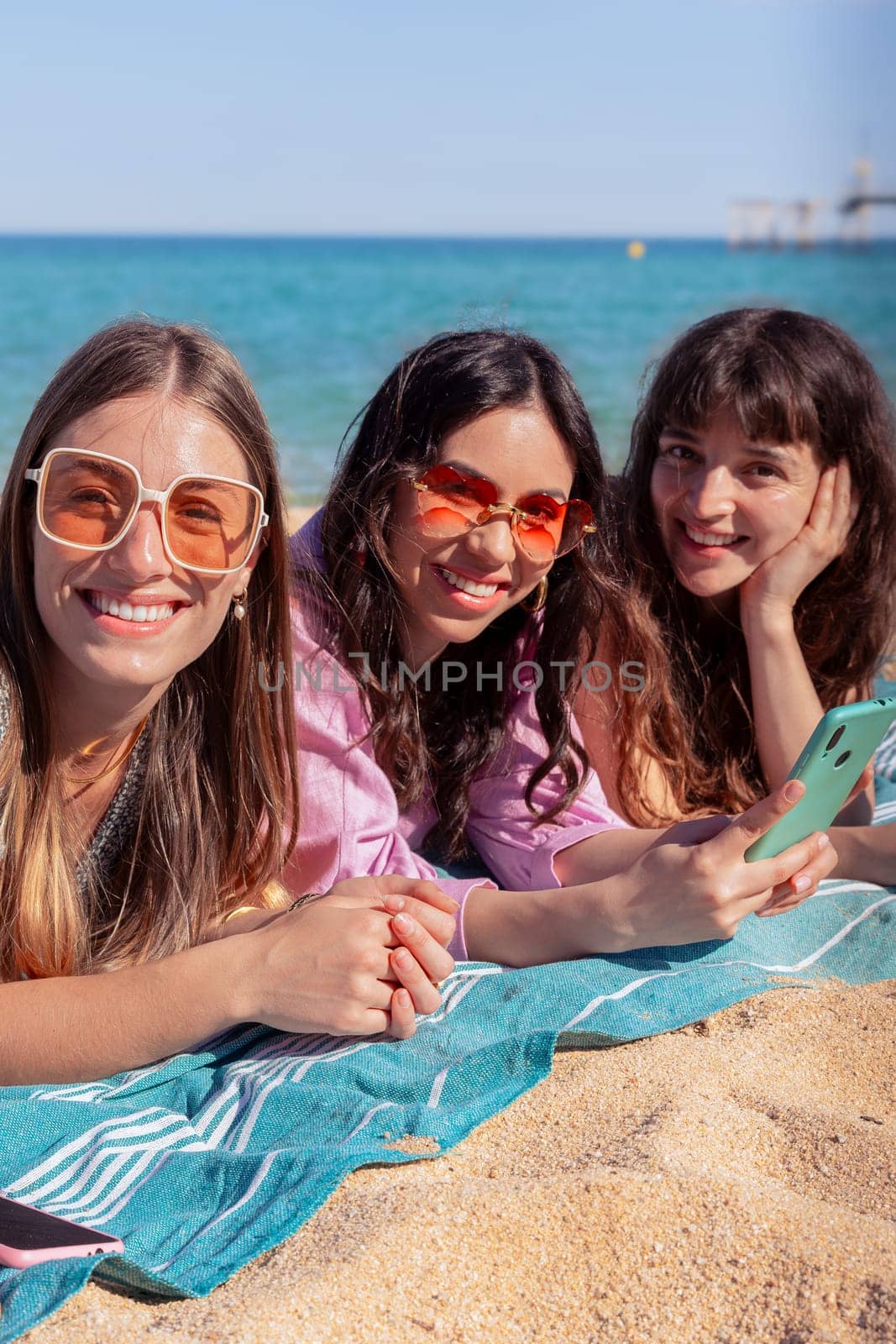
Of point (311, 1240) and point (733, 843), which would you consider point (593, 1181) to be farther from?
point (733, 843)

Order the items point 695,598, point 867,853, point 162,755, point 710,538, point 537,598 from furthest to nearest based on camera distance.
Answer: point 695,598 → point 710,538 → point 867,853 → point 537,598 → point 162,755

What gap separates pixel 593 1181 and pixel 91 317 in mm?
31010

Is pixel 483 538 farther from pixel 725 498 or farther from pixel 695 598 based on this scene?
pixel 695 598

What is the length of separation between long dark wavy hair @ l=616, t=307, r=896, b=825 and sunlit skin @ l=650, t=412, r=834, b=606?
46 mm

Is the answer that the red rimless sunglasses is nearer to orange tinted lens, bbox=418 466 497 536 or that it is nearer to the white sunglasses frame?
orange tinted lens, bbox=418 466 497 536

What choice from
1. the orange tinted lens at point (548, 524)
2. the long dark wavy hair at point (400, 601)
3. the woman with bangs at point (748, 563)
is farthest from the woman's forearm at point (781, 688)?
the orange tinted lens at point (548, 524)

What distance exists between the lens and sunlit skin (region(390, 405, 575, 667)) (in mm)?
3068

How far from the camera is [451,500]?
309 cm

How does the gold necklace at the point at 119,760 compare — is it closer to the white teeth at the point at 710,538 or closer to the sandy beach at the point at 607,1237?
the sandy beach at the point at 607,1237

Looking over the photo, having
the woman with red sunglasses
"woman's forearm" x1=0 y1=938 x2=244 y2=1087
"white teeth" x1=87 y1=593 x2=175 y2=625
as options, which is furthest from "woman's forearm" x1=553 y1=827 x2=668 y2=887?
"white teeth" x1=87 y1=593 x2=175 y2=625

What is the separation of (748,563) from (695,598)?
235mm

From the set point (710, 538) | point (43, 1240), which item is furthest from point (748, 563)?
point (43, 1240)

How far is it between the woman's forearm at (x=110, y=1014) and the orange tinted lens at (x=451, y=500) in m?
1.14

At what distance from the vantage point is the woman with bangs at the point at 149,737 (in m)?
2.49
